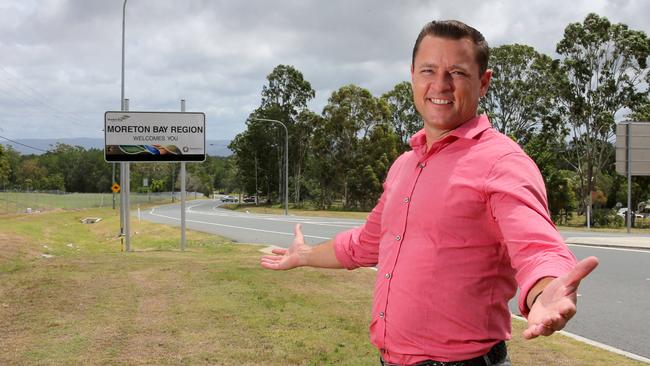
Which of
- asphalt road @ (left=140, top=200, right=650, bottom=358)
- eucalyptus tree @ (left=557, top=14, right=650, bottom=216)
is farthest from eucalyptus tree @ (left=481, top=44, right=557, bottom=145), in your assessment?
asphalt road @ (left=140, top=200, right=650, bottom=358)

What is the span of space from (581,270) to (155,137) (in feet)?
50.2

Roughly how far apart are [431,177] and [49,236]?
2673 centimetres

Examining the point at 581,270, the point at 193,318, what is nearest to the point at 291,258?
the point at 581,270

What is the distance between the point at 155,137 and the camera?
15.9 metres

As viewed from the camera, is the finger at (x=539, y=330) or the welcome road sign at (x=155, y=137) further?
the welcome road sign at (x=155, y=137)

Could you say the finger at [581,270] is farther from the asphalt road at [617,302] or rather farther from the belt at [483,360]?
the asphalt road at [617,302]

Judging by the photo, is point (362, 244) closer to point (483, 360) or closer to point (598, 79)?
point (483, 360)

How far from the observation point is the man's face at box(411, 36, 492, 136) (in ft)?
7.07

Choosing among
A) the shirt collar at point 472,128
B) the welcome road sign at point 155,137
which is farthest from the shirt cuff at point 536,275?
the welcome road sign at point 155,137

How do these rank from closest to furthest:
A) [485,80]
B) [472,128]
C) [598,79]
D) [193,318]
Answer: [472,128]
[485,80]
[193,318]
[598,79]

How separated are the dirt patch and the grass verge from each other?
4272mm

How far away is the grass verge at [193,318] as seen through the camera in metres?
5.61

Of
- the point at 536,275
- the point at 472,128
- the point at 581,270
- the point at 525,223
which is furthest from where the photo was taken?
the point at 472,128

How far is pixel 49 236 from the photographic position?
2605cm
